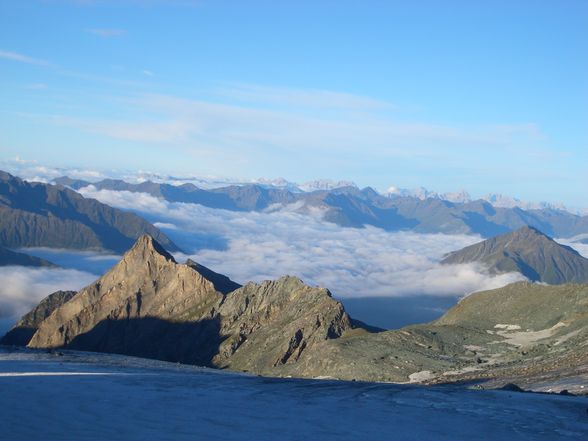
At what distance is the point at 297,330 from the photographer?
330 feet

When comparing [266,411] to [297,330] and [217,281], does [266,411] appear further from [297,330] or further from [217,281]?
[217,281]

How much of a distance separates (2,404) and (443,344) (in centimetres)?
5887

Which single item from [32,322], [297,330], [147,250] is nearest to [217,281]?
[147,250]

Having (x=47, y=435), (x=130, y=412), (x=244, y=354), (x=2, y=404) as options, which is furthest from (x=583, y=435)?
(x=244, y=354)

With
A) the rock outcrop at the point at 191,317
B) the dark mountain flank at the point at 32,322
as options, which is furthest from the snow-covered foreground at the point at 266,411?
the dark mountain flank at the point at 32,322

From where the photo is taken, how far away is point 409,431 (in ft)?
76.2

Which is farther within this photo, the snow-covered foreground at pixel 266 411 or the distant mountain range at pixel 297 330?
the distant mountain range at pixel 297 330

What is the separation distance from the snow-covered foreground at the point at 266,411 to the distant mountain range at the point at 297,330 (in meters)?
16.5

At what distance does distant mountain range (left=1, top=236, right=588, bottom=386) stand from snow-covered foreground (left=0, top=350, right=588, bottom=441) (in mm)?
16454

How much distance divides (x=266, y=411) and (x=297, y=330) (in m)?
75.4

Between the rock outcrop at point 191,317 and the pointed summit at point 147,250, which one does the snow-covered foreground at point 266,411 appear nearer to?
the rock outcrop at point 191,317

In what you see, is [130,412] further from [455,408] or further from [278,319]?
[278,319]

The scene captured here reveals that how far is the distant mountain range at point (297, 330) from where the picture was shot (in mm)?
66812

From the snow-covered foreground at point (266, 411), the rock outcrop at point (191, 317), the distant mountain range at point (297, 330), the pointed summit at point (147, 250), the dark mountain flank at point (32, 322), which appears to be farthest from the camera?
the dark mountain flank at point (32, 322)
